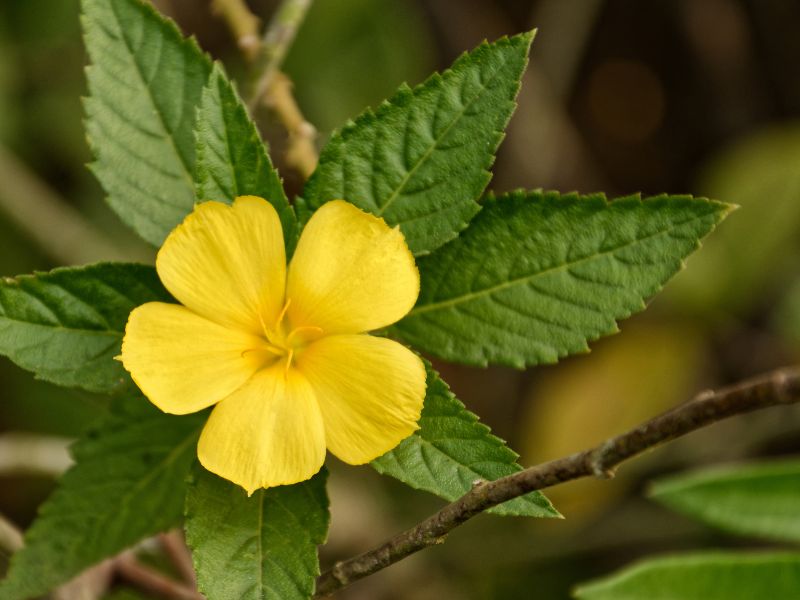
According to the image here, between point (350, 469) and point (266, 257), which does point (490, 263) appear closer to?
point (266, 257)

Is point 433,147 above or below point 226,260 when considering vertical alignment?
above

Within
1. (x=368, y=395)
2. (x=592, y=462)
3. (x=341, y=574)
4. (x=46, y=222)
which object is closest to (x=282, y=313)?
(x=368, y=395)

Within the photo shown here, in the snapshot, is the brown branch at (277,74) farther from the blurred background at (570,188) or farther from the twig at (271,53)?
the blurred background at (570,188)

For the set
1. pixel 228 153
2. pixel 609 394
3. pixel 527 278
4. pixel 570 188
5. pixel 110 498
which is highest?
pixel 228 153

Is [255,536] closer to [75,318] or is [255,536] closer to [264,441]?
[264,441]

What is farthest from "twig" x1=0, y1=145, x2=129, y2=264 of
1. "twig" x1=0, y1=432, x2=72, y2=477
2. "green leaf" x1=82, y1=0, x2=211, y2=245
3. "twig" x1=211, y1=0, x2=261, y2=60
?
Answer: "green leaf" x1=82, y1=0, x2=211, y2=245

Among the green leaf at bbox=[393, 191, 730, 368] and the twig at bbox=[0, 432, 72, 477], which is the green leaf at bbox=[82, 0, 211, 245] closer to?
the green leaf at bbox=[393, 191, 730, 368]

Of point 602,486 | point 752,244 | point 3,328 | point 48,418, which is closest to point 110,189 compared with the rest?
point 3,328
